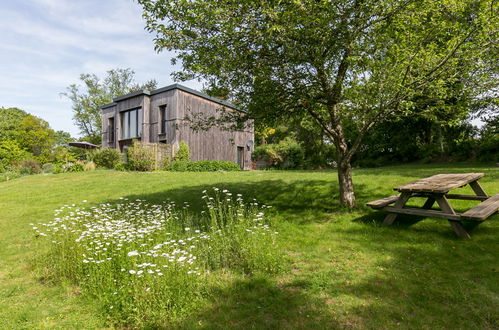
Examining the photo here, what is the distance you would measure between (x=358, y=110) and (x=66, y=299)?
6.50 metres

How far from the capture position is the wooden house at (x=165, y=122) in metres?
20.3

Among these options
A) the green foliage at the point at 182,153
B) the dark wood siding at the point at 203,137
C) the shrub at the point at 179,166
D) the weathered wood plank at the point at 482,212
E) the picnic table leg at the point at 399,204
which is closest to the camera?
the weathered wood plank at the point at 482,212

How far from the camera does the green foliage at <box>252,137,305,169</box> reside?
24234 millimetres

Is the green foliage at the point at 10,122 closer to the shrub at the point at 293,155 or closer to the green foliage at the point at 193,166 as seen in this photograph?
the green foliage at the point at 193,166

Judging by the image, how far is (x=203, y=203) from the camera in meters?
8.42

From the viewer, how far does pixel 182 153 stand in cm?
1992

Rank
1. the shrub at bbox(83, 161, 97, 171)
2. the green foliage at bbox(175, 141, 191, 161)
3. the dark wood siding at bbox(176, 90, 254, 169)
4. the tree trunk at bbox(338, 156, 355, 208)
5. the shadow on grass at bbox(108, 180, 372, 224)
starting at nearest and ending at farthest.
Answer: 1. the tree trunk at bbox(338, 156, 355, 208)
2. the shadow on grass at bbox(108, 180, 372, 224)
3. the green foliage at bbox(175, 141, 191, 161)
4. the shrub at bbox(83, 161, 97, 171)
5. the dark wood siding at bbox(176, 90, 254, 169)

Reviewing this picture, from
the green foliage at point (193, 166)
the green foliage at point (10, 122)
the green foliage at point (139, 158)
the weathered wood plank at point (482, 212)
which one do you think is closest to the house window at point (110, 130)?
the green foliage at point (139, 158)

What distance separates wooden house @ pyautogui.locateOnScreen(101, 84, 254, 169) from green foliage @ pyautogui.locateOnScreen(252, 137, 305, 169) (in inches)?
120

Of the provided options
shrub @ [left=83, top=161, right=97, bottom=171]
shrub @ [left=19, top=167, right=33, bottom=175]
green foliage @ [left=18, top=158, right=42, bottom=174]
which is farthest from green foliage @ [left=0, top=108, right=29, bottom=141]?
shrub @ [left=83, top=161, right=97, bottom=171]

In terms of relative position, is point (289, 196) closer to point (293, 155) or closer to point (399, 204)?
point (399, 204)

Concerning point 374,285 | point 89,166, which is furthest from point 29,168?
point 374,285

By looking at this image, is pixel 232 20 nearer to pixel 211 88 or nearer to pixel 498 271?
pixel 211 88

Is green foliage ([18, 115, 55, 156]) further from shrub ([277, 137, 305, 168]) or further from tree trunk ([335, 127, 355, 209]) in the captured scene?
tree trunk ([335, 127, 355, 209])
